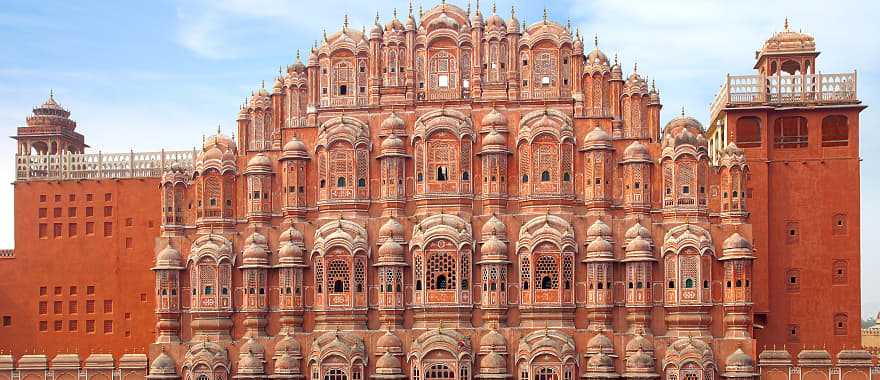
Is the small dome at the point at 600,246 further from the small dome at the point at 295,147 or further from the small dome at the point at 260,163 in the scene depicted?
the small dome at the point at 260,163

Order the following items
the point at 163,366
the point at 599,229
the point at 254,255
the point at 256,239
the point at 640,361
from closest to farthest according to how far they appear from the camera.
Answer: the point at 640,361, the point at 599,229, the point at 163,366, the point at 254,255, the point at 256,239

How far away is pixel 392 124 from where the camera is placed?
5022cm

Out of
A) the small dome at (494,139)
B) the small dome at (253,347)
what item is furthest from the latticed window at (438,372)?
the small dome at (494,139)

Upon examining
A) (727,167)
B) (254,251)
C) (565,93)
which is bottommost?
(254,251)

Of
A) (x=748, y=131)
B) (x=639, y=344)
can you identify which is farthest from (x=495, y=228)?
(x=748, y=131)

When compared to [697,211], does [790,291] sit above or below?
below

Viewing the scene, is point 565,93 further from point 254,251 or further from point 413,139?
point 254,251

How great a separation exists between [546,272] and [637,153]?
5933mm

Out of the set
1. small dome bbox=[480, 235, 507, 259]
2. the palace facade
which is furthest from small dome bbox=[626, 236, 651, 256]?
small dome bbox=[480, 235, 507, 259]

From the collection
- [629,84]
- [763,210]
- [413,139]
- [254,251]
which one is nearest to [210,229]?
[254,251]

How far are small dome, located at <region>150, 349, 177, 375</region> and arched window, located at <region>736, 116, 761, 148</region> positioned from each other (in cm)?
2625

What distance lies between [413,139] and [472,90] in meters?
3.22

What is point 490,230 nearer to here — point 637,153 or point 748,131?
point 637,153

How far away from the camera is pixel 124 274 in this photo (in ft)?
192
